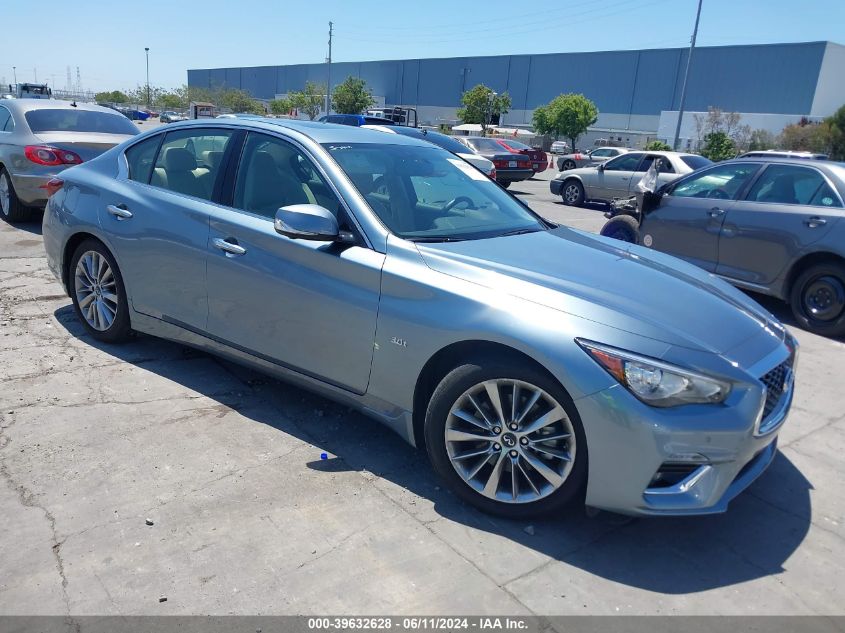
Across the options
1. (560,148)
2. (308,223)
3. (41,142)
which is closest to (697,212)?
(308,223)

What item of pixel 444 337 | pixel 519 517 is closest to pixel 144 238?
pixel 444 337

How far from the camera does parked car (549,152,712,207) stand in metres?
14.6

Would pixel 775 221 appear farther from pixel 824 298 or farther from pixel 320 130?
pixel 320 130

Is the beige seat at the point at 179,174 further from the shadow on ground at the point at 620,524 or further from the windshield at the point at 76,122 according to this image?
the windshield at the point at 76,122

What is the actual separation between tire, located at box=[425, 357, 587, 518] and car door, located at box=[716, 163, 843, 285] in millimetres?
4687

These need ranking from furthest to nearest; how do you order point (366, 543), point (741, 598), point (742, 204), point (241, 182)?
point (742, 204)
point (241, 182)
point (366, 543)
point (741, 598)

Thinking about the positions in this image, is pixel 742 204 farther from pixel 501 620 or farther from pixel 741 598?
pixel 501 620

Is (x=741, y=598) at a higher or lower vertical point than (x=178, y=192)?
lower

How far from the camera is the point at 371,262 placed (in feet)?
11.0

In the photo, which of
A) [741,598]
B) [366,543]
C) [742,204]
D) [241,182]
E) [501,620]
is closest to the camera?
[501,620]

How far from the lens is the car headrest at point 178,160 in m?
4.39

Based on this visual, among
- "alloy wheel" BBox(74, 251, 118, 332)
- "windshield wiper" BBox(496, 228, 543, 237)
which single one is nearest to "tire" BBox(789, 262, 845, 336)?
"windshield wiper" BBox(496, 228, 543, 237)

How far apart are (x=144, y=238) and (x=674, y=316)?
127 inches

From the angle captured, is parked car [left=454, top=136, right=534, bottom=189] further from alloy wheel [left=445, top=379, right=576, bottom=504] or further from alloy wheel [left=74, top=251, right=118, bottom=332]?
alloy wheel [left=445, top=379, right=576, bottom=504]
